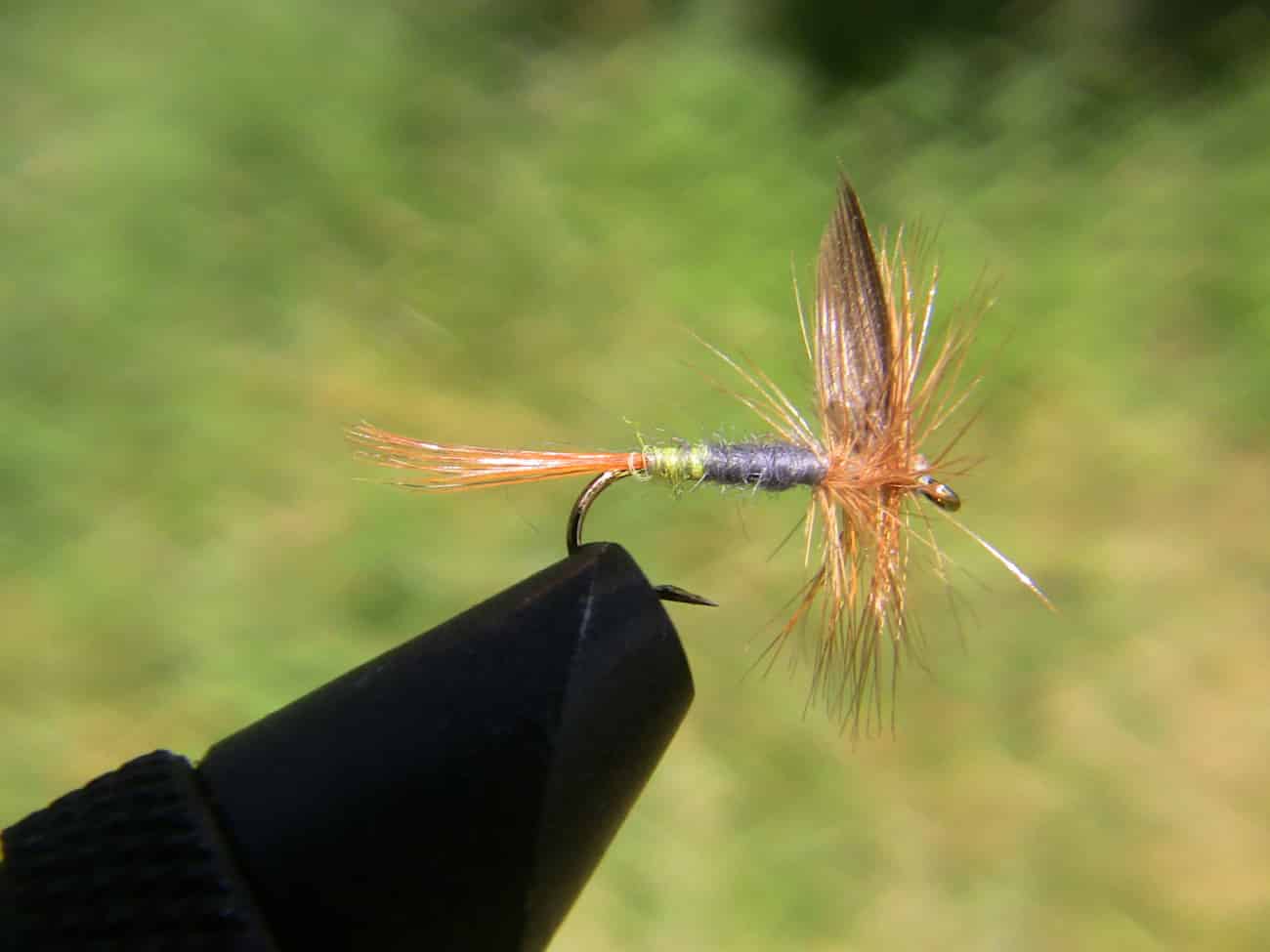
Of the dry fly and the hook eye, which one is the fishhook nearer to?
the dry fly

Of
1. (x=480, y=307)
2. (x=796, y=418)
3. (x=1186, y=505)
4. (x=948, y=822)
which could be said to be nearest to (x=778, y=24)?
(x=480, y=307)

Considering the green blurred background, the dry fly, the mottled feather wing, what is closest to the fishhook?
the dry fly

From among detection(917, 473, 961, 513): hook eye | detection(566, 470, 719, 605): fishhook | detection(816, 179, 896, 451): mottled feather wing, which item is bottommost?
detection(566, 470, 719, 605): fishhook

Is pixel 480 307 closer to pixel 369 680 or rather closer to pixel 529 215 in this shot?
pixel 529 215

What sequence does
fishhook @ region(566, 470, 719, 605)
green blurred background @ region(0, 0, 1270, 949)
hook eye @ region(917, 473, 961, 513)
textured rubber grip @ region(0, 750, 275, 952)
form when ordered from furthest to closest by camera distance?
green blurred background @ region(0, 0, 1270, 949) → hook eye @ region(917, 473, 961, 513) → fishhook @ region(566, 470, 719, 605) → textured rubber grip @ region(0, 750, 275, 952)

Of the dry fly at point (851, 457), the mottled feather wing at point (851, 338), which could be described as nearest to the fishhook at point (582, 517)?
the dry fly at point (851, 457)

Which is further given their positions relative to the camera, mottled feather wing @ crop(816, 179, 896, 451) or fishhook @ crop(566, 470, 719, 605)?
mottled feather wing @ crop(816, 179, 896, 451)

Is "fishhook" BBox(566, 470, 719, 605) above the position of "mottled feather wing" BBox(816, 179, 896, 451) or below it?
below

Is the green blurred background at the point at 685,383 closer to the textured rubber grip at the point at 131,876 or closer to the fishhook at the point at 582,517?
the fishhook at the point at 582,517

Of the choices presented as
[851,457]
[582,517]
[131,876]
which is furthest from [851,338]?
[131,876]

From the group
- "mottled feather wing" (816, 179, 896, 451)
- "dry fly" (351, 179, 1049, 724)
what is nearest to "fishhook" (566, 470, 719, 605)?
"dry fly" (351, 179, 1049, 724)

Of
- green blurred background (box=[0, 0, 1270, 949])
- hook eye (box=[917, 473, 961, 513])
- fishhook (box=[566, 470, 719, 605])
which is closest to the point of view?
fishhook (box=[566, 470, 719, 605])
